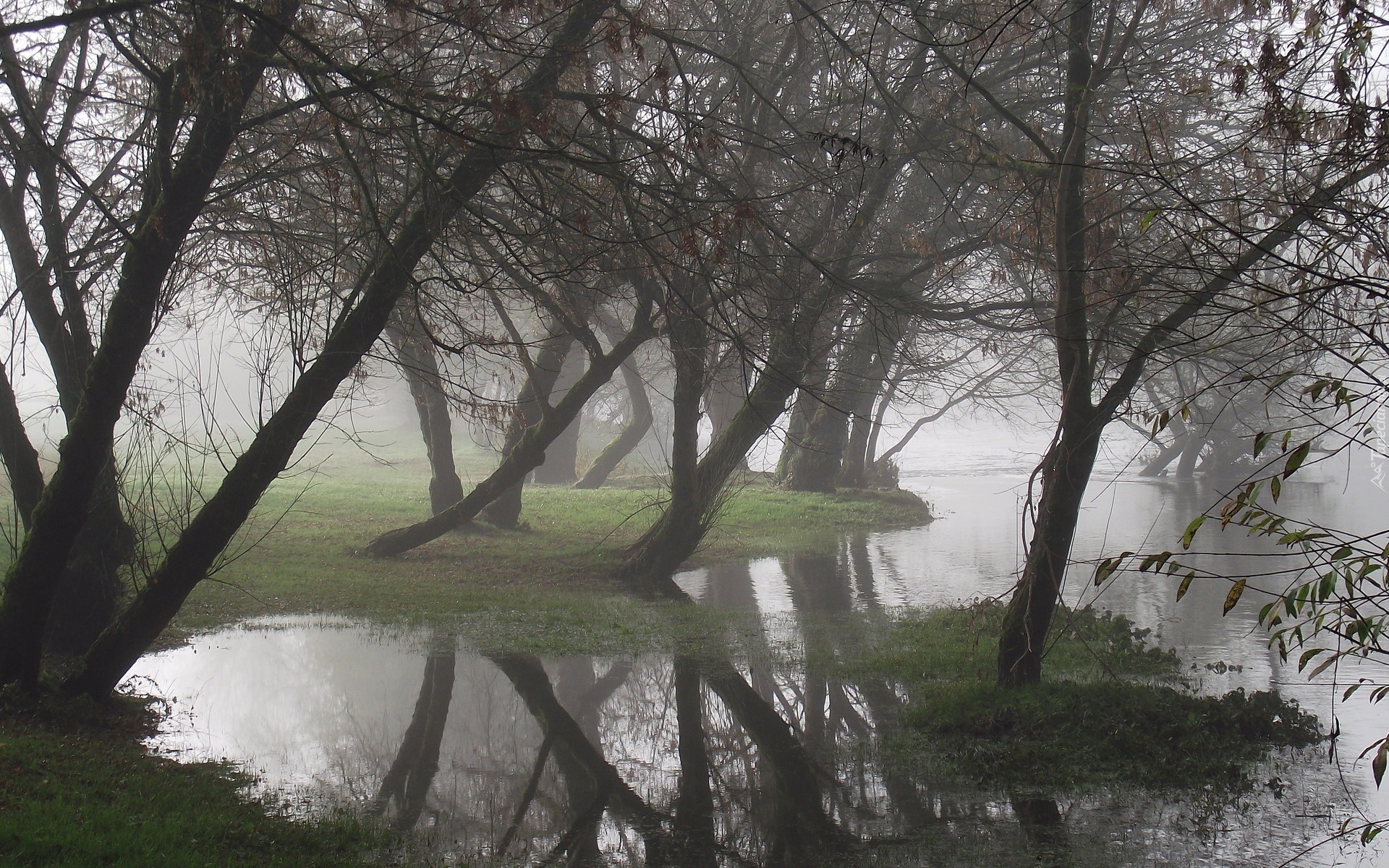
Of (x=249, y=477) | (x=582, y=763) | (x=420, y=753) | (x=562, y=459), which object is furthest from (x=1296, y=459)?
(x=562, y=459)

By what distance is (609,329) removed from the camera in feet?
74.6

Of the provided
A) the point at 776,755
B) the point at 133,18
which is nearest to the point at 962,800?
the point at 776,755

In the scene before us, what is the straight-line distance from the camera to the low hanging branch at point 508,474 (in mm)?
15828

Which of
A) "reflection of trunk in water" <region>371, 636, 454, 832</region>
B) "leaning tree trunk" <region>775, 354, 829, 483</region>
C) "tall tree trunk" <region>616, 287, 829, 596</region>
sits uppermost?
"leaning tree trunk" <region>775, 354, 829, 483</region>

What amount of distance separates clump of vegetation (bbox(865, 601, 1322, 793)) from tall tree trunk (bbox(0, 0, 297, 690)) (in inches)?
243

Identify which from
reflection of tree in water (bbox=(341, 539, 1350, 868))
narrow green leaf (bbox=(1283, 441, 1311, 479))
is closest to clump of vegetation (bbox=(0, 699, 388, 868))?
reflection of tree in water (bbox=(341, 539, 1350, 868))

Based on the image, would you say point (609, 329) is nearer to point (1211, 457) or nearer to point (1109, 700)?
point (1109, 700)

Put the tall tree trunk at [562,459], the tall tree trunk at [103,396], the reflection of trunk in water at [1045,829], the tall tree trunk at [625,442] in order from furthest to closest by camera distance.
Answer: the tall tree trunk at [562,459] → the tall tree trunk at [625,442] → the tall tree trunk at [103,396] → the reflection of trunk in water at [1045,829]

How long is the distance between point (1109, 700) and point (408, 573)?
10.4 meters

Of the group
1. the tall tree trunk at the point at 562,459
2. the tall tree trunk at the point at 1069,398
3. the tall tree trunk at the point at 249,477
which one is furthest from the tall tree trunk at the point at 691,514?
the tall tree trunk at the point at 562,459

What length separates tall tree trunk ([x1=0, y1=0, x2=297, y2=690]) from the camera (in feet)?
23.6

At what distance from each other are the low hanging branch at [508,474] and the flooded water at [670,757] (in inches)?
195

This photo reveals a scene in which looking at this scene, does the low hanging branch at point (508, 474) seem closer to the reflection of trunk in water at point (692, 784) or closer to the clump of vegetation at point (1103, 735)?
the reflection of trunk in water at point (692, 784)

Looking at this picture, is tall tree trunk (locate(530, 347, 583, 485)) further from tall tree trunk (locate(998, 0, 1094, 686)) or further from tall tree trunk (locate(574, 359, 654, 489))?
tall tree trunk (locate(998, 0, 1094, 686))
